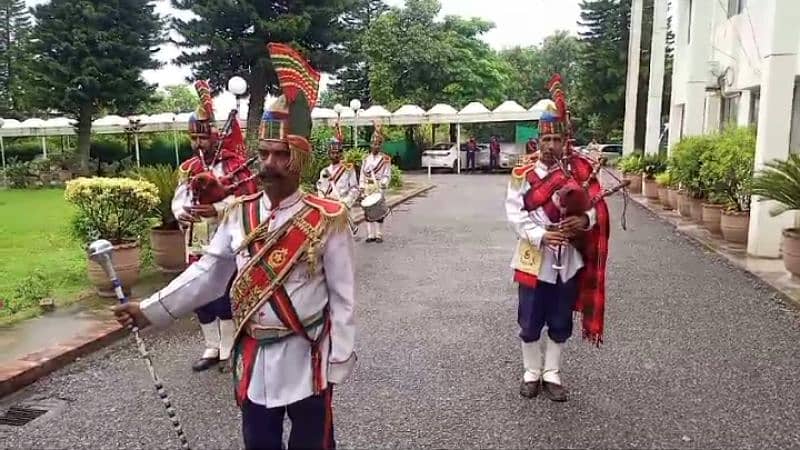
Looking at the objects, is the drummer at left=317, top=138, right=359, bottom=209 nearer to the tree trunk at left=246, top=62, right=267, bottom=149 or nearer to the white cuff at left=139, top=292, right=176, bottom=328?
the white cuff at left=139, top=292, right=176, bottom=328

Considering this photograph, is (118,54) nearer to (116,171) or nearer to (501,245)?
(116,171)

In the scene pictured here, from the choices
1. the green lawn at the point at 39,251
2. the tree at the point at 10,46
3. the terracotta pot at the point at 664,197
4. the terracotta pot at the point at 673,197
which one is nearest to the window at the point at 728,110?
the terracotta pot at the point at 664,197

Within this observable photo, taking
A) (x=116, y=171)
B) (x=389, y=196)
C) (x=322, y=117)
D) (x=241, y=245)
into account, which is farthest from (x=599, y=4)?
(x=241, y=245)

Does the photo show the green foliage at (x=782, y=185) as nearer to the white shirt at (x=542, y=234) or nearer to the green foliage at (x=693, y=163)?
the green foliage at (x=693, y=163)

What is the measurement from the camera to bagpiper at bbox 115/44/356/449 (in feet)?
8.65

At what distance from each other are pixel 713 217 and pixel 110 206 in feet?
28.6

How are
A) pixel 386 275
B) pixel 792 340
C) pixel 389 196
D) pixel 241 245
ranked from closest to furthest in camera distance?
1. pixel 241 245
2. pixel 792 340
3. pixel 386 275
4. pixel 389 196

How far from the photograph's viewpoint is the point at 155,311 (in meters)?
2.74

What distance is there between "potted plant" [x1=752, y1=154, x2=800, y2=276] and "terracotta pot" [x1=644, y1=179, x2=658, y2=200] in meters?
9.39

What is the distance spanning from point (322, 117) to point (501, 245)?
59.0 ft

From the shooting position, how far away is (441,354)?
5.38m

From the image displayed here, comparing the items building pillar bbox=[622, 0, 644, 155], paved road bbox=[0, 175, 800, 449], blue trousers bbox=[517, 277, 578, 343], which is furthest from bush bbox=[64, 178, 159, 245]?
building pillar bbox=[622, 0, 644, 155]

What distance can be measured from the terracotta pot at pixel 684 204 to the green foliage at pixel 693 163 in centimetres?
24

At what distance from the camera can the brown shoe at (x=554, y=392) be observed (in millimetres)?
4383
